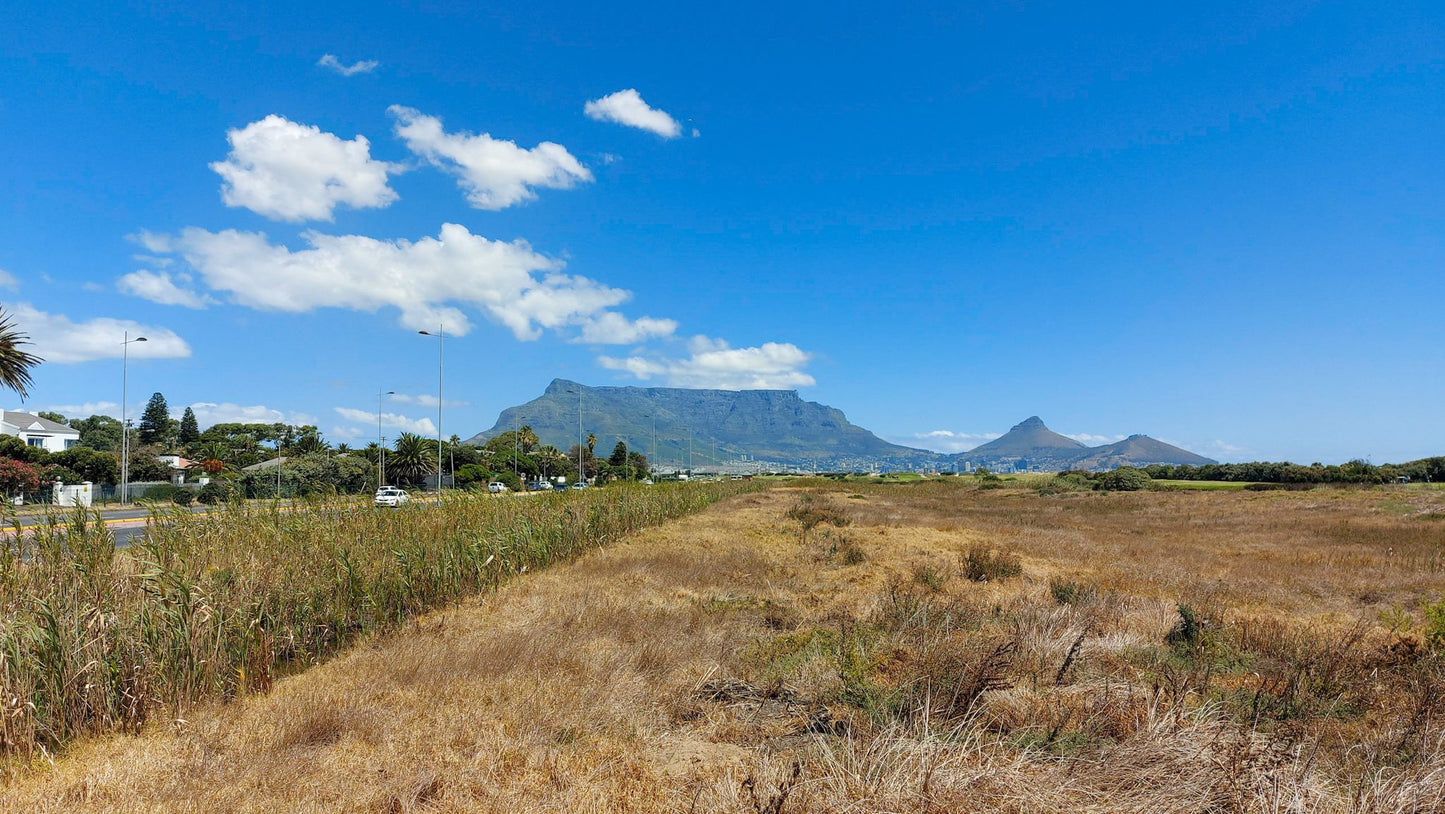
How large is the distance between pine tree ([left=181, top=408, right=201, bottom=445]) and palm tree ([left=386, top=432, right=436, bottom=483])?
53485 millimetres

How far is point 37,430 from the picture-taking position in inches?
2800

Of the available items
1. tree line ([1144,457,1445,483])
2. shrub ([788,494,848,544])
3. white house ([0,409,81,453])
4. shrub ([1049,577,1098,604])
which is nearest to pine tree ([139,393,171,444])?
white house ([0,409,81,453])

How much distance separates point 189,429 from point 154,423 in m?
4.72

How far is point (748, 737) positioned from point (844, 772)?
67.4 inches

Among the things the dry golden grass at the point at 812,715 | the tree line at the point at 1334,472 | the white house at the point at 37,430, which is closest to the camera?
the dry golden grass at the point at 812,715

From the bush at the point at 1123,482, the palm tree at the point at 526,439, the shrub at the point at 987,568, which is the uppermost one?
the palm tree at the point at 526,439

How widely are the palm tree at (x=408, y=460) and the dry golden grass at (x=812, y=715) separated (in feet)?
211

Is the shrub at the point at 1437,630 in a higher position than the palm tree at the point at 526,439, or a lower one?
lower

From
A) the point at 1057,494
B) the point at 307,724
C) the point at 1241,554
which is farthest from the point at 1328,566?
the point at 1057,494

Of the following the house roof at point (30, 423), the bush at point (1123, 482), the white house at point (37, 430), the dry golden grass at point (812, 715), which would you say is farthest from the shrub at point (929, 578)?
the house roof at point (30, 423)

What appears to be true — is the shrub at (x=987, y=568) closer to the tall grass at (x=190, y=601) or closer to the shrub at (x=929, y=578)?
the shrub at (x=929, y=578)

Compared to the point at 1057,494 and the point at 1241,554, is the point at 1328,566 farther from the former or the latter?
the point at 1057,494

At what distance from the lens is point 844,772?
168 inches

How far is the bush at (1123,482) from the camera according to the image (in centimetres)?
6229
